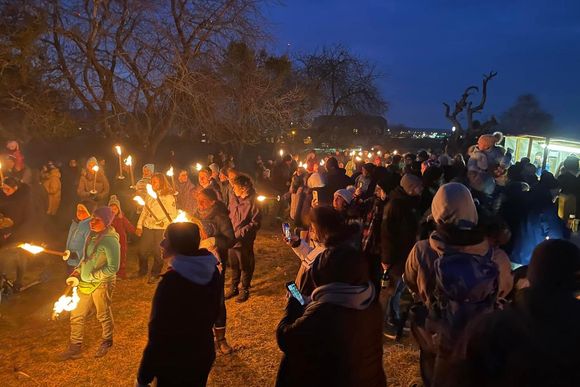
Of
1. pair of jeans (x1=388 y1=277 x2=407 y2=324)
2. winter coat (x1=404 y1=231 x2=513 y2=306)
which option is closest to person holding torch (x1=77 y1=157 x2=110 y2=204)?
pair of jeans (x1=388 y1=277 x2=407 y2=324)

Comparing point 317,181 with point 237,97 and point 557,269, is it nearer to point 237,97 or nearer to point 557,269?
point 557,269

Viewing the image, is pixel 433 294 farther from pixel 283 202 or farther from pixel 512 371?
pixel 283 202

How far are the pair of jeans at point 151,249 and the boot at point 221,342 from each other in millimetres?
2711

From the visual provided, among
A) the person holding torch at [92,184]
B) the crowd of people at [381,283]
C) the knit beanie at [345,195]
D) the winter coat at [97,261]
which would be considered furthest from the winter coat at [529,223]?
the person holding torch at [92,184]

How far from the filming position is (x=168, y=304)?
2.95 metres

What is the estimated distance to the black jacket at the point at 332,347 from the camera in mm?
2357

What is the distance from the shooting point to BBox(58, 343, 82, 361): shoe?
5.03 metres

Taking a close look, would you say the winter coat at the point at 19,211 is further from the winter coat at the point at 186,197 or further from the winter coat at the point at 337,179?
the winter coat at the point at 337,179

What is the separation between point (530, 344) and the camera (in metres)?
1.84

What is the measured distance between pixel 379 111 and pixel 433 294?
1217 inches

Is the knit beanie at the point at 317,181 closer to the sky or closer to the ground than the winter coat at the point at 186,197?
closer to the sky

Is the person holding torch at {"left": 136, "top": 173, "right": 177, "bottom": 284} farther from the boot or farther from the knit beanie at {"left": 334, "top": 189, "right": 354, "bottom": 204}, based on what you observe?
the knit beanie at {"left": 334, "top": 189, "right": 354, "bottom": 204}

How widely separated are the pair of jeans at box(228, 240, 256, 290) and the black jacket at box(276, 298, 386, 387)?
4477 mm

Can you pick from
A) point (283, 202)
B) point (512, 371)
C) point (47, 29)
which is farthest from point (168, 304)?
point (47, 29)
